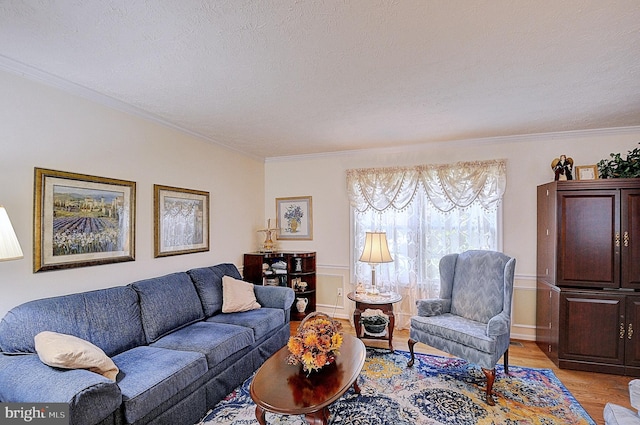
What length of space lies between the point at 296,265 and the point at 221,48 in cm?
319

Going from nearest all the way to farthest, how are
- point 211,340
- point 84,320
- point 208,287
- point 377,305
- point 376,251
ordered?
point 84,320
point 211,340
point 208,287
point 377,305
point 376,251

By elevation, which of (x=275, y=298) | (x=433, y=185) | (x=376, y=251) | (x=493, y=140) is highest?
(x=493, y=140)

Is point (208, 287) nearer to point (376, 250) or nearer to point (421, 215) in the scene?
point (376, 250)

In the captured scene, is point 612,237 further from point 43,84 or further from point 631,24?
point 43,84

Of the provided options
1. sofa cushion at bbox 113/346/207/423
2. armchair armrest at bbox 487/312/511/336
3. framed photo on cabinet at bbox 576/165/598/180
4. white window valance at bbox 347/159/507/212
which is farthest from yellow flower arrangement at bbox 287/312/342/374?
framed photo on cabinet at bbox 576/165/598/180

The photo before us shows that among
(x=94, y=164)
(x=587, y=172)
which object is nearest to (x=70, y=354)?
(x=94, y=164)

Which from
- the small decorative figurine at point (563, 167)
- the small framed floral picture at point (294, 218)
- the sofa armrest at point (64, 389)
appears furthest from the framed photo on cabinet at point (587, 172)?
the sofa armrest at point (64, 389)

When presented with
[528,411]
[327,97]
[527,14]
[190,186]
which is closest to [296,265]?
[190,186]

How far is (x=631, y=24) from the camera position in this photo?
67.1 inches

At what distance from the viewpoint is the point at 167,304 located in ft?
9.40

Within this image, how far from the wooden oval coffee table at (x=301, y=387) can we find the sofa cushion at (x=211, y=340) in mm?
482

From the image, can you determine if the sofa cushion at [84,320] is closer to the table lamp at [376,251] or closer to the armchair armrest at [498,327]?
the table lamp at [376,251]

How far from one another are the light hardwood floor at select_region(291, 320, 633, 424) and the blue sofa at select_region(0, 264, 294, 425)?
5.58ft

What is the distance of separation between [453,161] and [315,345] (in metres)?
3.10
